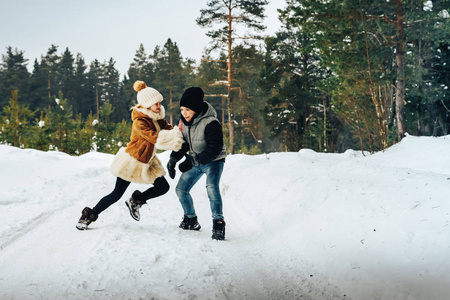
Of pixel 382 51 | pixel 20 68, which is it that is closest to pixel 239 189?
pixel 382 51

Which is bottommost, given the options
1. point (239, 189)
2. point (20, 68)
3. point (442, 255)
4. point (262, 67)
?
point (239, 189)

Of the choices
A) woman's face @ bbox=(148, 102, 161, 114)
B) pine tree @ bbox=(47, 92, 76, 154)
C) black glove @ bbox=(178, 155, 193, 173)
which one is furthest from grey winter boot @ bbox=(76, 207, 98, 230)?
pine tree @ bbox=(47, 92, 76, 154)

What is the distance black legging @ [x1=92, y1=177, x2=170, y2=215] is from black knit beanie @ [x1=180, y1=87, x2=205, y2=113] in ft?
3.99

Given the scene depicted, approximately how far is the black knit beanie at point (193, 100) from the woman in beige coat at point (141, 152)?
40 centimetres

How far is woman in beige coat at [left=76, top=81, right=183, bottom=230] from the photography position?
4605mm

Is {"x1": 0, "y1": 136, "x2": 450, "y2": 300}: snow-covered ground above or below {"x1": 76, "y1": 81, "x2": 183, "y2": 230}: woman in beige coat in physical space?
below

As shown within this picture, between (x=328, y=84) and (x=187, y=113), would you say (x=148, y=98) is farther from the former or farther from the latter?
(x=328, y=84)

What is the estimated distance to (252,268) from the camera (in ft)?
12.4

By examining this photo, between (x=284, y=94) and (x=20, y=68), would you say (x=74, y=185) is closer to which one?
(x=284, y=94)

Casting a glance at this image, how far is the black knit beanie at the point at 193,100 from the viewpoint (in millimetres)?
4461

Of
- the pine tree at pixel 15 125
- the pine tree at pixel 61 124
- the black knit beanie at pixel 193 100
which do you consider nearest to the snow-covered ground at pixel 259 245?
the black knit beanie at pixel 193 100

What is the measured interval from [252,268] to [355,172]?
3.71 m

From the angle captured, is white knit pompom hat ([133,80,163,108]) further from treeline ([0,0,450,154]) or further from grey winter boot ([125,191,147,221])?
treeline ([0,0,450,154])

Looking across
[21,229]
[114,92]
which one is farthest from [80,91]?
[21,229]
